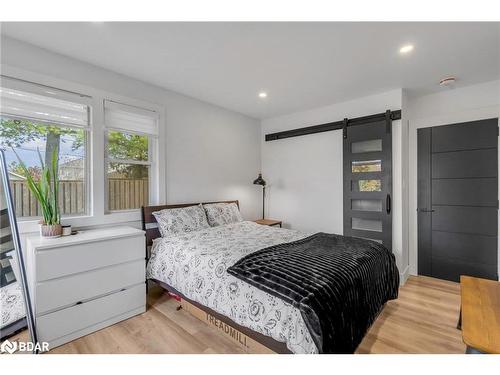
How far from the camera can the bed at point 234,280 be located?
4.63 ft

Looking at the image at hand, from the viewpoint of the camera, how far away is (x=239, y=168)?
4.09 meters

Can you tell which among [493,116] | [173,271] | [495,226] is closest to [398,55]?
[493,116]

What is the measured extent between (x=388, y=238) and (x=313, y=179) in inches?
52.8

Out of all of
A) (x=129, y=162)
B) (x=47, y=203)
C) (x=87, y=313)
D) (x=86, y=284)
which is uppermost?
(x=129, y=162)

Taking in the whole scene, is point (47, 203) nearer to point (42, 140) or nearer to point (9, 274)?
point (9, 274)

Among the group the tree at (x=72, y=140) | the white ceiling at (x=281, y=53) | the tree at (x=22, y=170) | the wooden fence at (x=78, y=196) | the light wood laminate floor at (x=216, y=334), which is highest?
the white ceiling at (x=281, y=53)

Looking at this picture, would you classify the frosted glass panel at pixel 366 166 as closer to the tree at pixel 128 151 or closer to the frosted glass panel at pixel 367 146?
the frosted glass panel at pixel 367 146

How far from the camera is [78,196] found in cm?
246

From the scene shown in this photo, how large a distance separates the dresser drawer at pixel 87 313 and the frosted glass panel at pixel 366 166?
119 inches

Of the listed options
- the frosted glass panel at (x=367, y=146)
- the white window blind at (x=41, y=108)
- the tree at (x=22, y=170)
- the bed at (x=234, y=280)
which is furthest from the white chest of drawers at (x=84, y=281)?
the frosted glass panel at (x=367, y=146)

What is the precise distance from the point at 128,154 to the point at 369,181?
3.15m

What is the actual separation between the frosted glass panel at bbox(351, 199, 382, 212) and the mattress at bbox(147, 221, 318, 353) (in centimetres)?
118

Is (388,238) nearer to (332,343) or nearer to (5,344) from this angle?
(332,343)

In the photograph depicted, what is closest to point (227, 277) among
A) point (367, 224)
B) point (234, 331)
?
point (234, 331)
